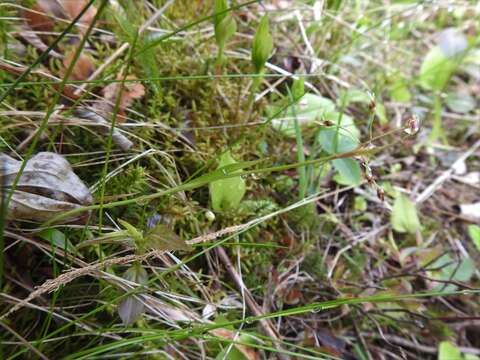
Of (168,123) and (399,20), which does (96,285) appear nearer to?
(168,123)

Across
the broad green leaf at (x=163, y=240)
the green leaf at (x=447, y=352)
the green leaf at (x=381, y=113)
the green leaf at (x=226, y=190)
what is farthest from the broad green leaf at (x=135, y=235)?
the green leaf at (x=381, y=113)

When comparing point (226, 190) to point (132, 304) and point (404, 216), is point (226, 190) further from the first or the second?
point (404, 216)

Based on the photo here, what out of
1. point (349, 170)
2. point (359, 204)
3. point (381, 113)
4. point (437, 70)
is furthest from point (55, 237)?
point (437, 70)

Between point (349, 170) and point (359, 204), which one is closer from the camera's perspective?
point (349, 170)

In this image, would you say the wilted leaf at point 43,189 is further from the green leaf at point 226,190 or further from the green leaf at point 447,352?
the green leaf at point 447,352

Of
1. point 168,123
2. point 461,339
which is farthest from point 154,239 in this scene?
point 461,339

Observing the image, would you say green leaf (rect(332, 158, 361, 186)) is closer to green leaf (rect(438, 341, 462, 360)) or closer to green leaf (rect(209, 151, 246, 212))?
green leaf (rect(209, 151, 246, 212))

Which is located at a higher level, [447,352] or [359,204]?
[359,204]
